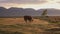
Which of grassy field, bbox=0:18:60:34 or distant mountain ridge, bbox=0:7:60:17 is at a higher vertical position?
distant mountain ridge, bbox=0:7:60:17

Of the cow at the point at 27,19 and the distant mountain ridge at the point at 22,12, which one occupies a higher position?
the distant mountain ridge at the point at 22,12

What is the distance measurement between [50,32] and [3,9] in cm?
56

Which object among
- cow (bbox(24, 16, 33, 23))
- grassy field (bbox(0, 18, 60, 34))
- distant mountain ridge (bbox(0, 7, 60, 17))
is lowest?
grassy field (bbox(0, 18, 60, 34))

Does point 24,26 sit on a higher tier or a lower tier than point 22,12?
lower

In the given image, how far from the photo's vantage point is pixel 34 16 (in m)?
1.62

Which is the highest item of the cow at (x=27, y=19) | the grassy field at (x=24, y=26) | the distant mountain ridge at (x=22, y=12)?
the distant mountain ridge at (x=22, y=12)

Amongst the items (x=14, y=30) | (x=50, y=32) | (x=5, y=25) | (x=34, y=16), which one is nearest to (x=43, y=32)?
(x=50, y=32)

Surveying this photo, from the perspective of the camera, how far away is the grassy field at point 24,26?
1606mm

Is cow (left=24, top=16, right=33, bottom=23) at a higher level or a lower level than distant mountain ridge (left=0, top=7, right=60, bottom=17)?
lower

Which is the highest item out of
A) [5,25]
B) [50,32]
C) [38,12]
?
[38,12]

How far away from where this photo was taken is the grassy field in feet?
5.27

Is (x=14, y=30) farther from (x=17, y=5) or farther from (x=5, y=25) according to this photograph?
(x=17, y=5)

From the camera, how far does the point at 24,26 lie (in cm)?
162

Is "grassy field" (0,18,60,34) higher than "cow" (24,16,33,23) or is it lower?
lower
